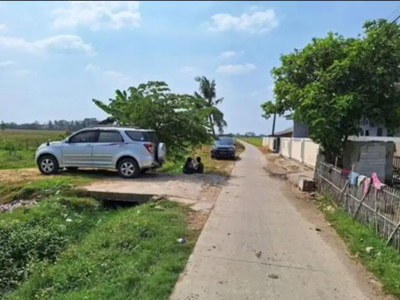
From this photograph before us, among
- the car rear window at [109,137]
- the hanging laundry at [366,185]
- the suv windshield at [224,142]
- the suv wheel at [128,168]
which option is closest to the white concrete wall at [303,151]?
the suv windshield at [224,142]

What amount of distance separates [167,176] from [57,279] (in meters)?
10.1

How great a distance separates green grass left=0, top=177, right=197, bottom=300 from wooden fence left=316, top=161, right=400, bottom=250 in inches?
136

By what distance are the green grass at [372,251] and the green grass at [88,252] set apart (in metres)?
2.81

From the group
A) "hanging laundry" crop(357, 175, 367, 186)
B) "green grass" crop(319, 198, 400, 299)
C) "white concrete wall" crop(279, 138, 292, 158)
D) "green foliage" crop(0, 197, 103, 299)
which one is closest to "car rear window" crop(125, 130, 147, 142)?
"green foliage" crop(0, 197, 103, 299)

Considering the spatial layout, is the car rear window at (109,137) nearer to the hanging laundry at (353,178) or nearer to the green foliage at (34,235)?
the green foliage at (34,235)

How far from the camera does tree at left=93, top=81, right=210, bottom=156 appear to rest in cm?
1734

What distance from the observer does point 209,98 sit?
193 feet

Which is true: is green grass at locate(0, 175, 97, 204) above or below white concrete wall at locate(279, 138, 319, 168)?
below

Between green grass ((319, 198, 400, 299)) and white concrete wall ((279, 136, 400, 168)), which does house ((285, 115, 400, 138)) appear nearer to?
white concrete wall ((279, 136, 400, 168))

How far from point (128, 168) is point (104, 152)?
3.46ft

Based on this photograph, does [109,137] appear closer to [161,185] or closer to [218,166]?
[161,185]

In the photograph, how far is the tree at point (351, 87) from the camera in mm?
12516

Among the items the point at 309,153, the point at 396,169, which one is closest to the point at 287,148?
the point at 309,153

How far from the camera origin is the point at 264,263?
5.93 m
